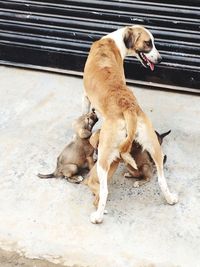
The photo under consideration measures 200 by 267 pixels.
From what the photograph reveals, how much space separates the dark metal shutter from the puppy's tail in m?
2.10

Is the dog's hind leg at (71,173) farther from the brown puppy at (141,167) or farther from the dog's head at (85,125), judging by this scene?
the brown puppy at (141,167)

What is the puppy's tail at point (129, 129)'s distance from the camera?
4277 millimetres

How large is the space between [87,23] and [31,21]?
788mm

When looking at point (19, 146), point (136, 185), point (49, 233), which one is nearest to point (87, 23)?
point (19, 146)

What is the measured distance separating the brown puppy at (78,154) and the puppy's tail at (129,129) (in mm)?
700

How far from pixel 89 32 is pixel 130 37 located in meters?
1.17

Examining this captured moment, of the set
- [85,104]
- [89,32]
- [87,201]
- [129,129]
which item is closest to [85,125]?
[85,104]

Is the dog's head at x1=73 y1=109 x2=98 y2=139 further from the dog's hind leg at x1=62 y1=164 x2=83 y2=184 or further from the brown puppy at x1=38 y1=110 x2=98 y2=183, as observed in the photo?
the dog's hind leg at x1=62 y1=164 x2=83 y2=184

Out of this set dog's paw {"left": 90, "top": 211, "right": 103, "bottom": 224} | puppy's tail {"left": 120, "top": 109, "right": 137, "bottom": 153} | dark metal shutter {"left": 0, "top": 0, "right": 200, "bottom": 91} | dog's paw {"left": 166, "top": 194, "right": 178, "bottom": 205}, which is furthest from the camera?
dark metal shutter {"left": 0, "top": 0, "right": 200, "bottom": 91}

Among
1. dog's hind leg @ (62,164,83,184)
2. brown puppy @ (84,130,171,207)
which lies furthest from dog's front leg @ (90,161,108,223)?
dog's hind leg @ (62,164,83,184)

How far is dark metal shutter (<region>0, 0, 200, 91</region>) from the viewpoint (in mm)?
6109

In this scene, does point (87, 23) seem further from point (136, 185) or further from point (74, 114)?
point (136, 185)

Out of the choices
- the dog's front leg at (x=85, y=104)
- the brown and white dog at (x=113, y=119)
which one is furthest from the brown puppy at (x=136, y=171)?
the dog's front leg at (x=85, y=104)

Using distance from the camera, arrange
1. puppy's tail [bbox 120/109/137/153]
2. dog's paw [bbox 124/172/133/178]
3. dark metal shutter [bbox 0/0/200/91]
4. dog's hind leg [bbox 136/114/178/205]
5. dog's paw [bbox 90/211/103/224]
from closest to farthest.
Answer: puppy's tail [bbox 120/109/137/153]
dog's hind leg [bbox 136/114/178/205]
dog's paw [bbox 90/211/103/224]
dog's paw [bbox 124/172/133/178]
dark metal shutter [bbox 0/0/200/91]
